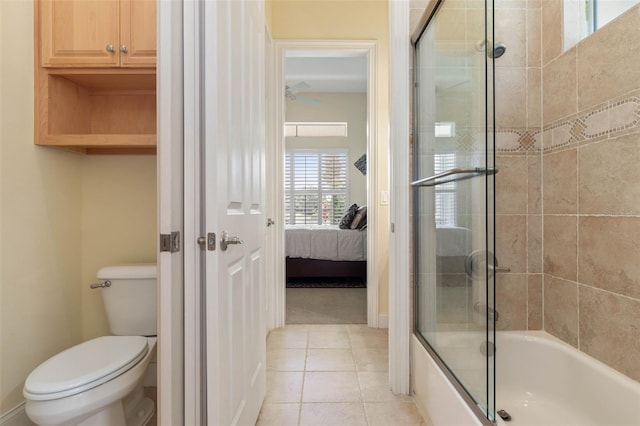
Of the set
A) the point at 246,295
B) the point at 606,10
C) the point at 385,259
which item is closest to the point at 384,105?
the point at 385,259

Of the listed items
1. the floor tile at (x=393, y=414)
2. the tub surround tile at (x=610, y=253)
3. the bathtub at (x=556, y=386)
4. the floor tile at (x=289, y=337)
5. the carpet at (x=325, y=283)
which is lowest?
the floor tile at (x=393, y=414)

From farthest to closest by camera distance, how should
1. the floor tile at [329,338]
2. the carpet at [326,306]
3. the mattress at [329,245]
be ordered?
the mattress at [329,245], the carpet at [326,306], the floor tile at [329,338]

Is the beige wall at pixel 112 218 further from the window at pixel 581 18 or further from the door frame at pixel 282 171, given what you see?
the window at pixel 581 18

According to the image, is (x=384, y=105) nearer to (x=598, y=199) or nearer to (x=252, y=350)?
(x=598, y=199)

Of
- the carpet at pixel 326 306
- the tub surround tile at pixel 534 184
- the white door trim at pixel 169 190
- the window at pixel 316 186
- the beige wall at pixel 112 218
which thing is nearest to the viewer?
the white door trim at pixel 169 190

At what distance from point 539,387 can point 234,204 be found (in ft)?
5.36

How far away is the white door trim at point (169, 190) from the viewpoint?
1.00 meters

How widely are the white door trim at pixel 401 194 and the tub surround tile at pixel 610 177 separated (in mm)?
772

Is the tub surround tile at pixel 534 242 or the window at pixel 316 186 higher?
the window at pixel 316 186

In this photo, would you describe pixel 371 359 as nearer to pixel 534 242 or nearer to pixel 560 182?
pixel 534 242

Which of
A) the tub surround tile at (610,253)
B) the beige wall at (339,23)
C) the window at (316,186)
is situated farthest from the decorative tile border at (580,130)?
the window at (316,186)

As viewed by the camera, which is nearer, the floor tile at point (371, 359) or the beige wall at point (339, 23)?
the floor tile at point (371, 359)

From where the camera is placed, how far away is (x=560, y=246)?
1.61 metres

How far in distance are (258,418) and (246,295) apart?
0.67 m
